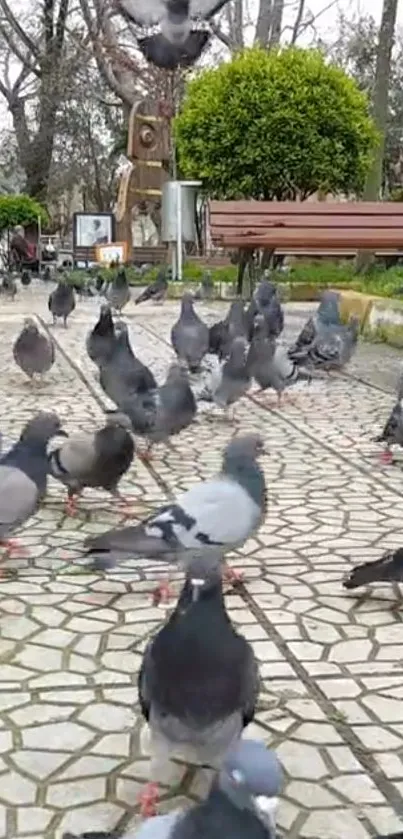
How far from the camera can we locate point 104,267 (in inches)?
868

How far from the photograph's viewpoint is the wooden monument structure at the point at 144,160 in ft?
77.3

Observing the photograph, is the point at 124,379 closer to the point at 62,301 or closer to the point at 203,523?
the point at 203,523

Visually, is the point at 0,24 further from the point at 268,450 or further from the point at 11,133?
the point at 268,450

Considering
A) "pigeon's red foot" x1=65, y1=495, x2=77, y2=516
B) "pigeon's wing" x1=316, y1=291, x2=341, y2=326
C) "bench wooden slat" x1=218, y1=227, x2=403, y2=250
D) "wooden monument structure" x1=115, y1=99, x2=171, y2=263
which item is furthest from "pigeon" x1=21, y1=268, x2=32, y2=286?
"pigeon's red foot" x1=65, y1=495, x2=77, y2=516

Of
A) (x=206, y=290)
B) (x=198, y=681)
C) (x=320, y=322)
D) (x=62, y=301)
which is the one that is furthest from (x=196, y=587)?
(x=206, y=290)

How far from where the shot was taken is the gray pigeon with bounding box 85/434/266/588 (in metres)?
3.22

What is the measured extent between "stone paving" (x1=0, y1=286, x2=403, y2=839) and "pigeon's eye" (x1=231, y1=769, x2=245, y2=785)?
70cm

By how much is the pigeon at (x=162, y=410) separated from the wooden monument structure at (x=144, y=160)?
18061 millimetres

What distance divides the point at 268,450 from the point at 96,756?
347 centimetres

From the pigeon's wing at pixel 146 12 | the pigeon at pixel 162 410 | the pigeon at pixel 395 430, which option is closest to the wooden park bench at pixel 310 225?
the pigeon's wing at pixel 146 12

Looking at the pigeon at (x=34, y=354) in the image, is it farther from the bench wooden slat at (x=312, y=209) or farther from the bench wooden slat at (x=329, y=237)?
the bench wooden slat at (x=312, y=209)

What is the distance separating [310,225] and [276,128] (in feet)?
19.2

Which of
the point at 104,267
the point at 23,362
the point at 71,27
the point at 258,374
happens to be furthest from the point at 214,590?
the point at 71,27

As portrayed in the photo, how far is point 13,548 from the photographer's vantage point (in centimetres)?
433
